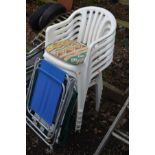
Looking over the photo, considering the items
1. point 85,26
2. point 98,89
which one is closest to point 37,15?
point 85,26

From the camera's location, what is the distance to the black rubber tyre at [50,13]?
9.82 feet

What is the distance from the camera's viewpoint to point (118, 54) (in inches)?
128

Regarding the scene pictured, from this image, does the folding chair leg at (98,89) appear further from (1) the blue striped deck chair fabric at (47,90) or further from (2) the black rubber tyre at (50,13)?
(2) the black rubber tyre at (50,13)

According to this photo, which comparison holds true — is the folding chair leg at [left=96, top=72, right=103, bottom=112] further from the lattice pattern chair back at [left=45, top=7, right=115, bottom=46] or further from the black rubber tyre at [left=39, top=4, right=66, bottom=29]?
the black rubber tyre at [left=39, top=4, right=66, bottom=29]

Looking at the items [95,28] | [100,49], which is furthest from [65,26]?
[100,49]

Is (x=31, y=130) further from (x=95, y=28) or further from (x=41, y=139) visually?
(x=95, y=28)

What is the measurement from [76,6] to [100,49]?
1783mm

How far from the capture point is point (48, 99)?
223cm

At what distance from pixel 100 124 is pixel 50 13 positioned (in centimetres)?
130

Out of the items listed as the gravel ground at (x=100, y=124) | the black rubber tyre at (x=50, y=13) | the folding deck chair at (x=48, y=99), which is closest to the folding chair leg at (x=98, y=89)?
the gravel ground at (x=100, y=124)

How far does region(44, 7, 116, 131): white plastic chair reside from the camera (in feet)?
7.12

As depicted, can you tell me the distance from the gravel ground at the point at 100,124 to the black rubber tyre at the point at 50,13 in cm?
83

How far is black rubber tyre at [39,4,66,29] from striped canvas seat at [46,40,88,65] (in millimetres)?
685

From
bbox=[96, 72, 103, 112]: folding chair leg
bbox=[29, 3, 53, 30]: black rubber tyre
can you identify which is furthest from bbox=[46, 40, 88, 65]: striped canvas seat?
bbox=[29, 3, 53, 30]: black rubber tyre
